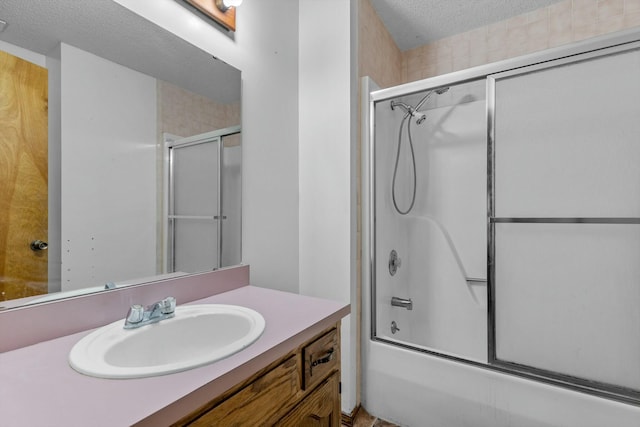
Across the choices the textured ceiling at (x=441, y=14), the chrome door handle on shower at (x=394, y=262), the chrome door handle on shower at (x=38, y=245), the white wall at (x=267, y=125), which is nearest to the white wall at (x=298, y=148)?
the white wall at (x=267, y=125)

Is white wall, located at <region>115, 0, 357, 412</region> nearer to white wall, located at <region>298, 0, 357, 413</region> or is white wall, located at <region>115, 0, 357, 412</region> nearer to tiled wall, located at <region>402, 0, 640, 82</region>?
white wall, located at <region>298, 0, 357, 413</region>

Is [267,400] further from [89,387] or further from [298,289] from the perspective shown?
[298,289]

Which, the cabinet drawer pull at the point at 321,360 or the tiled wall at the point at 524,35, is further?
the tiled wall at the point at 524,35

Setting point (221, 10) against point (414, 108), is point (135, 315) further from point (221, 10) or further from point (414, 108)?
point (414, 108)

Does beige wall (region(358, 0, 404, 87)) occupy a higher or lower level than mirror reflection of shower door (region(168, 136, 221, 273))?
higher

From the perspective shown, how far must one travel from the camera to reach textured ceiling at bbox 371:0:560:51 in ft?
6.26

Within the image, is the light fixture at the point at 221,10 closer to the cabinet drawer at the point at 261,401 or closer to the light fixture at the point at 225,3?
the light fixture at the point at 225,3

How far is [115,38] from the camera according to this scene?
936mm

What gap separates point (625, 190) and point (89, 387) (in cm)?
209

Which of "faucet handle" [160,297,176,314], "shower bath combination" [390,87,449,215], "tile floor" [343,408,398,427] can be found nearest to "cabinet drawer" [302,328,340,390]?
"faucet handle" [160,297,176,314]

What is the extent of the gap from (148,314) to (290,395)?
0.45m

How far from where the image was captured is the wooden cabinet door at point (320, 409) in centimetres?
80

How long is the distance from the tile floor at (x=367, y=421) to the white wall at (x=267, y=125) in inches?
29.4

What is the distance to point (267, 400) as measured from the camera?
71 centimetres
